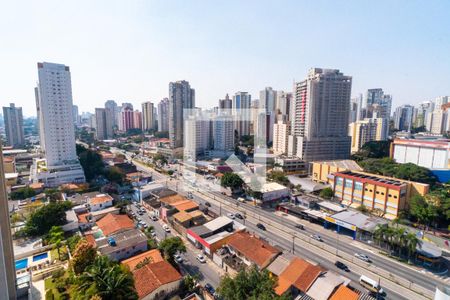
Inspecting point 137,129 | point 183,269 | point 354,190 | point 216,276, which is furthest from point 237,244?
point 137,129

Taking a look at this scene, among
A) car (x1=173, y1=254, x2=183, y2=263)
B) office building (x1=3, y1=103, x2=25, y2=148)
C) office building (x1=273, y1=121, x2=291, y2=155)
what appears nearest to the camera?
car (x1=173, y1=254, x2=183, y2=263)

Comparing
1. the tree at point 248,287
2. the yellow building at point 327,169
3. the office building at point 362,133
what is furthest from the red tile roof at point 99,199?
the office building at point 362,133

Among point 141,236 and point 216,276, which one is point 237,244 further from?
point 141,236

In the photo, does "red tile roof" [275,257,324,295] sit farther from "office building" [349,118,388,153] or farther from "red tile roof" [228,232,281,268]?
"office building" [349,118,388,153]

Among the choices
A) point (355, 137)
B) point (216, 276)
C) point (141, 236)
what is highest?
point (355, 137)

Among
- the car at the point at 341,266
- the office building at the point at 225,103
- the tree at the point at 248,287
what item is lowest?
the car at the point at 341,266

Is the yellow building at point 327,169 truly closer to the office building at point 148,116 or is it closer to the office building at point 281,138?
the office building at point 281,138

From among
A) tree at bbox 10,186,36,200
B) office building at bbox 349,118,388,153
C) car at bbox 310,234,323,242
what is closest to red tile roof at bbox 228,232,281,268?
car at bbox 310,234,323,242
